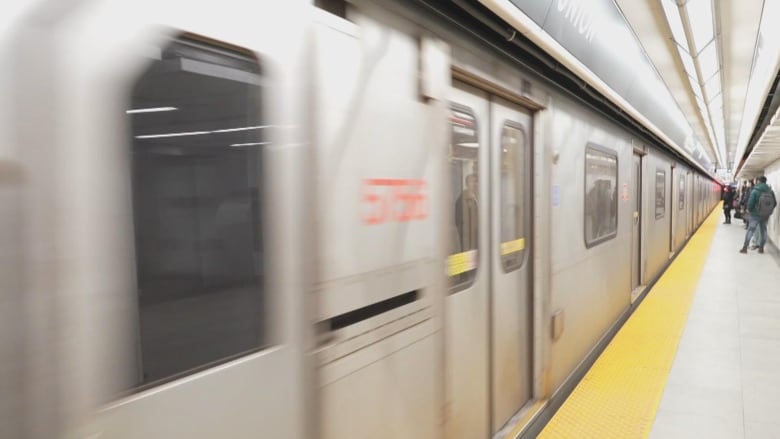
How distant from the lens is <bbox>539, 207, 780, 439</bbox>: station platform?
3.07 meters

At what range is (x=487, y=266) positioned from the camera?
8.37ft

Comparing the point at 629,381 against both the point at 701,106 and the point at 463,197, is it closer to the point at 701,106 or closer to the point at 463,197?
the point at 463,197

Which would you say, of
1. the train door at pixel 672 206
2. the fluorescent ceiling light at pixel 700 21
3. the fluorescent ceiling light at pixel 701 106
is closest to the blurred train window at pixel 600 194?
the fluorescent ceiling light at pixel 700 21

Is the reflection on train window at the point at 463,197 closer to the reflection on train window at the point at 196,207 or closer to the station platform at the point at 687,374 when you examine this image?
the reflection on train window at the point at 196,207

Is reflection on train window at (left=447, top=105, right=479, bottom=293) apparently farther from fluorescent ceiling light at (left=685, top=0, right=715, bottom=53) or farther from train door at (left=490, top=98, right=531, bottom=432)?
fluorescent ceiling light at (left=685, top=0, right=715, bottom=53)

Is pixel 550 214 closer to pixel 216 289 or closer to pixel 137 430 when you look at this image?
pixel 216 289

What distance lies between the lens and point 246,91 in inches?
44.7

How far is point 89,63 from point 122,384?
0.55 m

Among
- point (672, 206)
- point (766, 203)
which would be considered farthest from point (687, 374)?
point (766, 203)

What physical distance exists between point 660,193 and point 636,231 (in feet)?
8.65

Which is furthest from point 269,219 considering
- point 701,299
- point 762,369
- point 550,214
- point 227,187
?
point 701,299

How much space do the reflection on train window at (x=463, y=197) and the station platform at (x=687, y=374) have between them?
52.2 inches

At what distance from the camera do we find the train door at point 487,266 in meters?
2.27


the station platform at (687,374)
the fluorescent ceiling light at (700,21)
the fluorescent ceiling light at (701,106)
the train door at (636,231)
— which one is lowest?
the station platform at (687,374)
